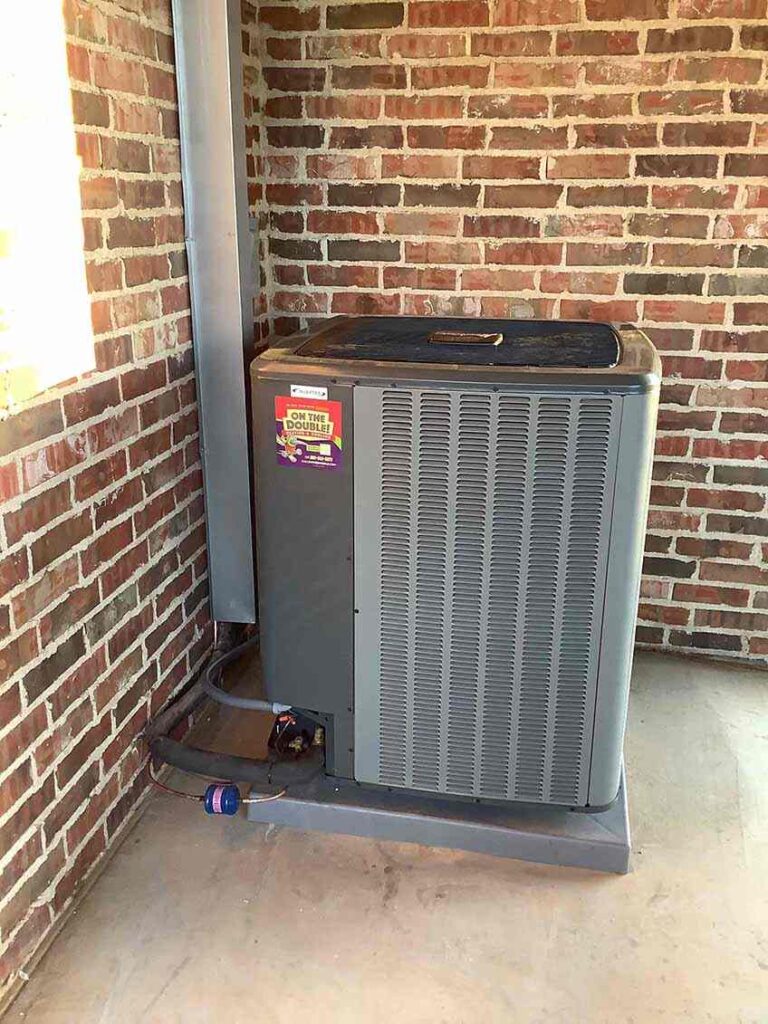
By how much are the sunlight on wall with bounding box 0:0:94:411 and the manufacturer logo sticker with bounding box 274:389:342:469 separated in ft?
1.34

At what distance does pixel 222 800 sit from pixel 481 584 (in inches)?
30.7

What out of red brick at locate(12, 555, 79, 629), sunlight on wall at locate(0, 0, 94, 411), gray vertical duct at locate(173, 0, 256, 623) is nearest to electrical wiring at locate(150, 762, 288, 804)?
gray vertical duct at locate(173, 0, 256, 623)

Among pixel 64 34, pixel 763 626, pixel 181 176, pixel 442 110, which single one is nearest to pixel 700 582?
pixel 763 626

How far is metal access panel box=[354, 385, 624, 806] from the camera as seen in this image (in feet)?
5.58

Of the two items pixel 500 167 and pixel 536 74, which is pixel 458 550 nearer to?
pixel 500 167

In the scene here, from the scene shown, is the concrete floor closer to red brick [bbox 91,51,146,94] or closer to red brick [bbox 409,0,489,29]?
red brick [bbox 91,51,146,94]

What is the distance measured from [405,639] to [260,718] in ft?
2.42

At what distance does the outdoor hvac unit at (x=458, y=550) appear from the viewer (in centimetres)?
170

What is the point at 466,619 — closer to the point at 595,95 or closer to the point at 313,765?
the point at 313,765

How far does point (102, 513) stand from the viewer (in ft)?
6.12

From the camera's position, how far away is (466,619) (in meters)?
1.84

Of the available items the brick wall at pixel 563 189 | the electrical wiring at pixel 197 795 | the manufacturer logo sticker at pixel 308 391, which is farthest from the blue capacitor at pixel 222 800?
the brick wall at pixel 563 189

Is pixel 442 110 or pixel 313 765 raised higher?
pixel 442 110

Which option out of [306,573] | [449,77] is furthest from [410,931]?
[449,77]
